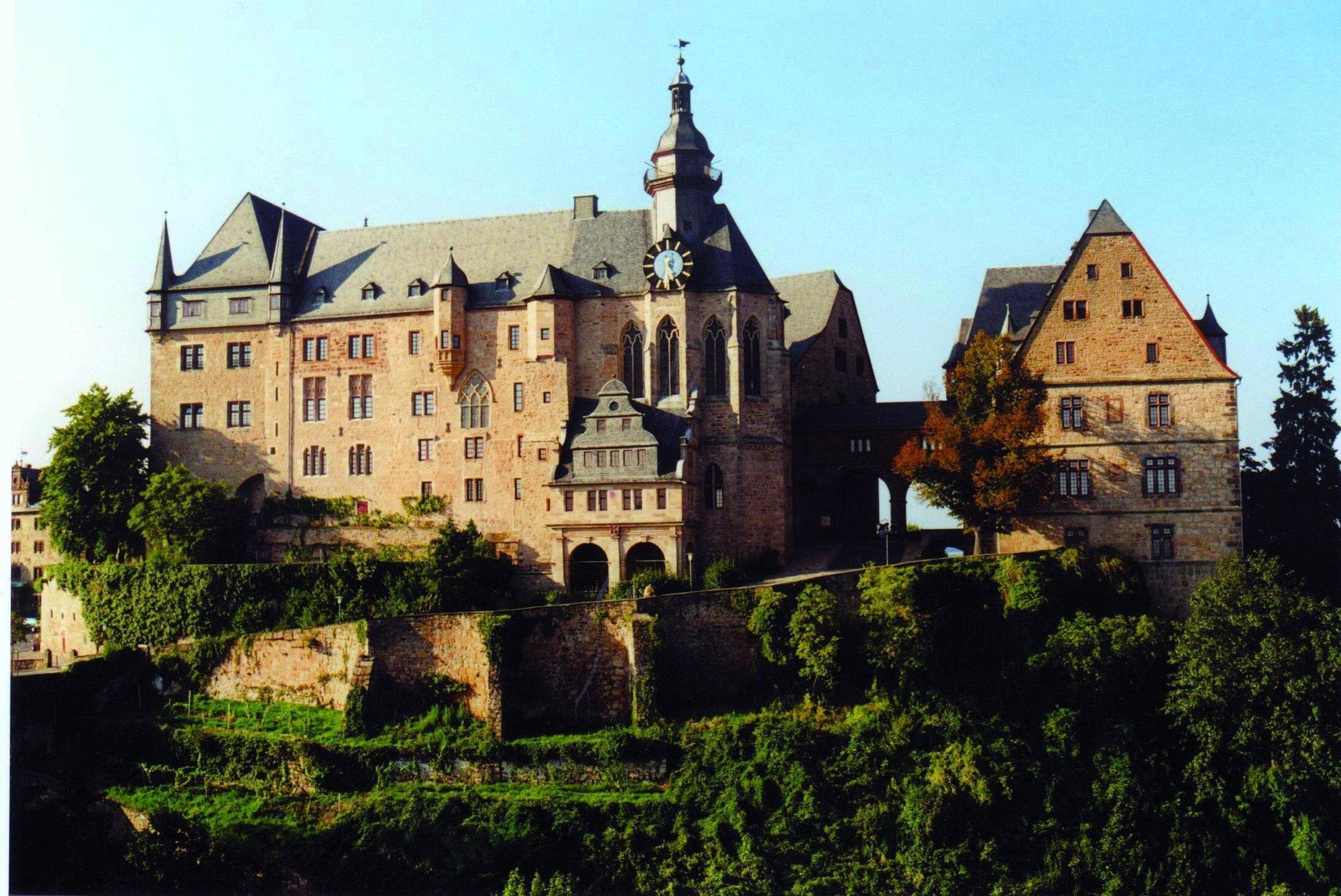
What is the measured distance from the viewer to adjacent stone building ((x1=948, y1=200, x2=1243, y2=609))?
1769 inches

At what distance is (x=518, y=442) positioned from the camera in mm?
48906

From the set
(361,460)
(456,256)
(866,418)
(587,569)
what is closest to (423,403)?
(361,460)

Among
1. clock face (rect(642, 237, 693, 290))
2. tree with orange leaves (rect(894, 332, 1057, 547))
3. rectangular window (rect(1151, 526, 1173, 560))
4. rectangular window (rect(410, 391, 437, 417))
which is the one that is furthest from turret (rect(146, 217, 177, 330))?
rectangular window (rect(1151, 526, 1173, 560))

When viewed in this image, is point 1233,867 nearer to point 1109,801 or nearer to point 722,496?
point 1109,801

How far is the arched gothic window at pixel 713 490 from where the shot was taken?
47.7 meters

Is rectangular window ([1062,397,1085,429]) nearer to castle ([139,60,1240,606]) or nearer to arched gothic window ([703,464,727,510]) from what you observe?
castle ([139,60,1240,606])

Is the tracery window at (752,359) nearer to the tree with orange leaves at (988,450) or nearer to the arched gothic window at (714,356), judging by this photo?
the arched gothic window at (714,356)

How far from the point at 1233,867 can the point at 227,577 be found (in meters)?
26.6

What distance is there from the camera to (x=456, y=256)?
5156 centimetres

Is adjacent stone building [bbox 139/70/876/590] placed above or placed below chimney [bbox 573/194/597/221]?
below

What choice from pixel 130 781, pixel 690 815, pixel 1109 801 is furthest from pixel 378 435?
pixel 1109 801

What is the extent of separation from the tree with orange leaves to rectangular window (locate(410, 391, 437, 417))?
14281 mm

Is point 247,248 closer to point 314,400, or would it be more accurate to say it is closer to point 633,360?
point 314,400

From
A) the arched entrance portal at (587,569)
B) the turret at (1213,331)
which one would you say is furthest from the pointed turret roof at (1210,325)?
the arched entrance portal at (587,569)
